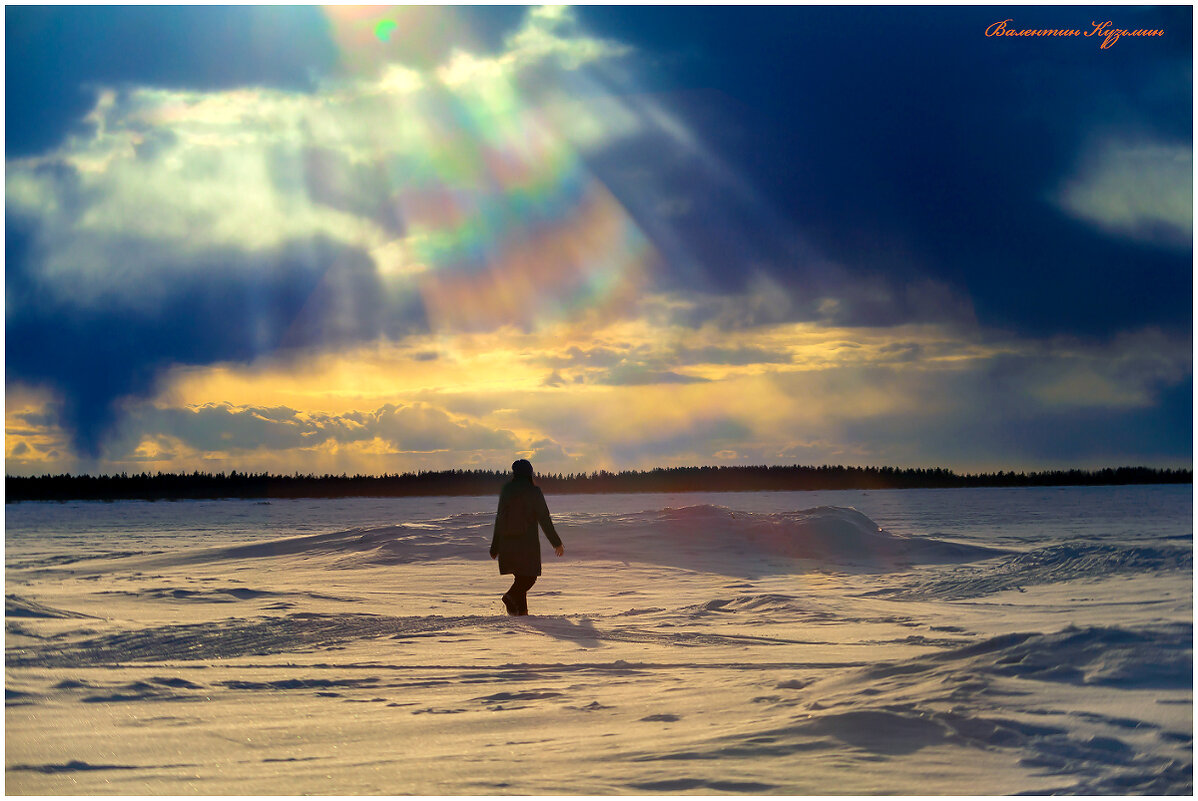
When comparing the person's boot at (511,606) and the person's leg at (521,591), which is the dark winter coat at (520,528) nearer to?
the person's leg at (521,591)

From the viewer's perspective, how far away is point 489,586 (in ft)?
41.7

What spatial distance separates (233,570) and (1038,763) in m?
13.5

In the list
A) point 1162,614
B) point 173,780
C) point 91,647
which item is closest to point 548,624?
point 91,647

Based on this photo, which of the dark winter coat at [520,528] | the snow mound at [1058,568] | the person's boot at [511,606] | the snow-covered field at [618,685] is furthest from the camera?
the snow mound at [1058,568]

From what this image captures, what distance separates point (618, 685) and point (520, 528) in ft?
12.7

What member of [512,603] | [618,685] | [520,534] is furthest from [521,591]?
[618,685]

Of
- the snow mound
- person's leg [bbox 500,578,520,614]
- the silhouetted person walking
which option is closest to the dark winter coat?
the silhouetted person walking

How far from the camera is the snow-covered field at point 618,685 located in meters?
4.63

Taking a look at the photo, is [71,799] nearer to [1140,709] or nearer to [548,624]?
[548,624]

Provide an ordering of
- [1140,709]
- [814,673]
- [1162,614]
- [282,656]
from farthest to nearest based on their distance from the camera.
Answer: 1. [1162,614]
2. [282,656]
3. [814,673]
4. [1140,709]

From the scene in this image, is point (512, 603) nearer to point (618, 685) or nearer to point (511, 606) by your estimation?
point (511, 606)

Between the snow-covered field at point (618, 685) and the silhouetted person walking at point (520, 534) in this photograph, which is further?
the silhouetted person walking at point (520, 534)

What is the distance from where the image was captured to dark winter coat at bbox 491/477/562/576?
9.94 meters

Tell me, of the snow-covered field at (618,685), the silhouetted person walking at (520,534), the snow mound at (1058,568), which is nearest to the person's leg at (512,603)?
the silhouetted person walking at (520,534)
